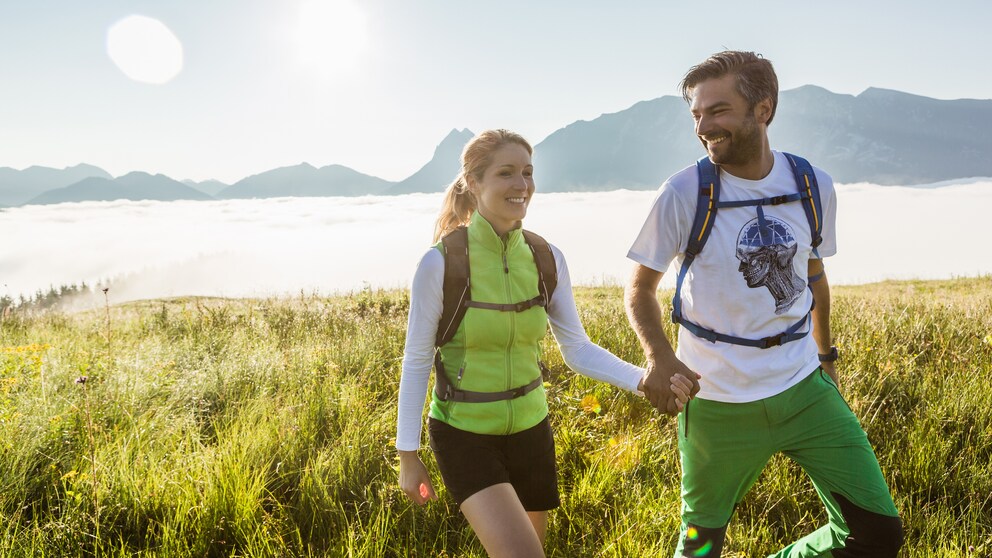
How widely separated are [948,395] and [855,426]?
2.65 meters

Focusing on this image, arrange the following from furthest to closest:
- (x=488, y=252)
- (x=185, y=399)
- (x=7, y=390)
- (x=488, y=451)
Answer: (x=185, y=399)
(x=7, y=390)
(x=488, y=252)
(x=488, y=451)

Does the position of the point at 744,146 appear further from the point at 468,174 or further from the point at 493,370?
the point at 493,370

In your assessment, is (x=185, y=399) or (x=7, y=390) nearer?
(x=7, y=390)

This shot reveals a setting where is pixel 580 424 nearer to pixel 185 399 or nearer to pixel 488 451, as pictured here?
pixel 488 451

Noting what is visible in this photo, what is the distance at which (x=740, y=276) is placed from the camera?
2.52 m

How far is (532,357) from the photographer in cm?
262

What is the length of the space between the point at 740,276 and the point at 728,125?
718 mm

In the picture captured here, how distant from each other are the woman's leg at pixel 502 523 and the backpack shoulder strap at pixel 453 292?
2.26ft

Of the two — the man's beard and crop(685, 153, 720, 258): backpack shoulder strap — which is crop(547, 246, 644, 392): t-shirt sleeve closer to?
crop(685, 153, 720, 258): backpack shoulder strap

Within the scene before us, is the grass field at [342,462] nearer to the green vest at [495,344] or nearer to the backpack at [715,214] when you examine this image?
the green vest at [495,344]

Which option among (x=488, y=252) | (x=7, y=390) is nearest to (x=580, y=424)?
(x=488, y=252)

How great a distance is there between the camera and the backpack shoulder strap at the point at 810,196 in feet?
8.80

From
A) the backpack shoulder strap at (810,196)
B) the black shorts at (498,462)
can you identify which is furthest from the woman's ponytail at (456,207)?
the backpack shoulder strap at (810,196)

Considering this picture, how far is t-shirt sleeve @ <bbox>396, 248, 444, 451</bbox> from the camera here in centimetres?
240
